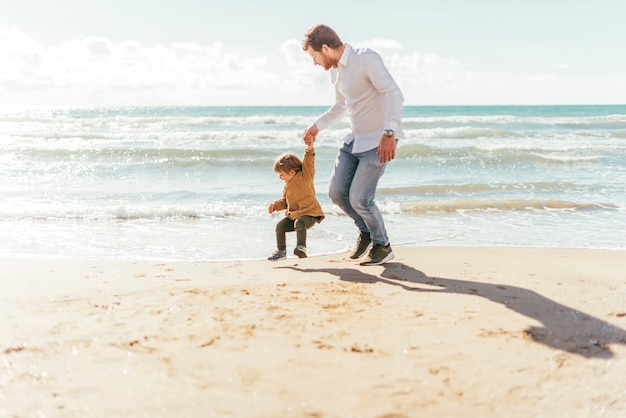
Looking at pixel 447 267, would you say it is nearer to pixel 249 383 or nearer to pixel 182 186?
pixel 249 383

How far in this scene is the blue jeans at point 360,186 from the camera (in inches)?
201

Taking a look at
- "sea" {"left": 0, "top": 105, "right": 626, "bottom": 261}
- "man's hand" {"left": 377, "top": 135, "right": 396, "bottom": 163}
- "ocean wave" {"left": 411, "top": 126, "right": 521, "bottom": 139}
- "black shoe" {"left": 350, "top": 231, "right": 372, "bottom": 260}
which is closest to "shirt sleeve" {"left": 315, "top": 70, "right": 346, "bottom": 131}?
"man's hand" {"left": 377, "top": 135, "right": 396, "bottom": 163}

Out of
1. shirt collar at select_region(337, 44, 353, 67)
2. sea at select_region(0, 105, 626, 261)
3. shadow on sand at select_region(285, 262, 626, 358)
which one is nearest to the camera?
shadow on sand at select_region(285, 262, 626, 358)

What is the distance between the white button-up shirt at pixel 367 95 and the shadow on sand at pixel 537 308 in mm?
1024

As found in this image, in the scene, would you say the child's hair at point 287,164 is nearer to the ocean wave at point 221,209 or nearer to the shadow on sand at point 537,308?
the shadow on sand at point 537,308

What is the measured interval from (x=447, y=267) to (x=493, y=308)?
4.76ft

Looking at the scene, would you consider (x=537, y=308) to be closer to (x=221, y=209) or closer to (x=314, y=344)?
(x=314, y=344)

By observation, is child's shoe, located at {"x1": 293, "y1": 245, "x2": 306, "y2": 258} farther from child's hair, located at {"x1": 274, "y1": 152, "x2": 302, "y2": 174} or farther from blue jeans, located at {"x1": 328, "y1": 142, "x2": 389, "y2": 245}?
child's hair, located at {"x1": 274, "y1": 152, "x2": 302, "y2": 174}

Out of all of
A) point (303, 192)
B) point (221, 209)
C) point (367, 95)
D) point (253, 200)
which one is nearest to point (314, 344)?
point (367, 95)

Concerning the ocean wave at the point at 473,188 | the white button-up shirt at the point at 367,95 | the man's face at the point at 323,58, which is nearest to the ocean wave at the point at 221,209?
the ocean wave at the point at 473,188

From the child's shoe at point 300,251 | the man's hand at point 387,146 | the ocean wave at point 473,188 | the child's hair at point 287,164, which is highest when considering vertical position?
the man's hand at point 387,146

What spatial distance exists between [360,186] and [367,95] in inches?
27.9

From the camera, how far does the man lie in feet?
16.0

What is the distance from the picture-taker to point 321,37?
4.91 metres
